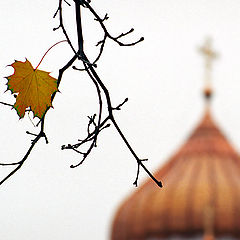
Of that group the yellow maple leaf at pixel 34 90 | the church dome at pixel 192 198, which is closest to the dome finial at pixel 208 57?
the church dome at pixel 192 198

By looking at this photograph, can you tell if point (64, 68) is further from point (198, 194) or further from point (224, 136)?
point (224, 136)

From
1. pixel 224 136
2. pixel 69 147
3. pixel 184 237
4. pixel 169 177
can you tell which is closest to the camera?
pixel 69 147

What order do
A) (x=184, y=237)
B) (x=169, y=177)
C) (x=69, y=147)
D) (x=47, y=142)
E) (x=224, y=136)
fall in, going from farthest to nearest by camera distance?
1. (x=224, y=136)
2. (x=169, y=177)
3. (x=184, y=237)
4. (x=69, y=147)
5. (x=47, y=142)

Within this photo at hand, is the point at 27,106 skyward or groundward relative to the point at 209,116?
groundward

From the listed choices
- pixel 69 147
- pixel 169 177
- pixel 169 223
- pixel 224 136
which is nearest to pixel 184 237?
pixel 169 223

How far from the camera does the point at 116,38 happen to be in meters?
1.57

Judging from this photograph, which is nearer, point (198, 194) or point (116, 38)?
point (116, 38)

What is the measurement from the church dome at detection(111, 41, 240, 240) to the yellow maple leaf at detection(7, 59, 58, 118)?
26.0m

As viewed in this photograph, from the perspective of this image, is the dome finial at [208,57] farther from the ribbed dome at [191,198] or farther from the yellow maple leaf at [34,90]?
the yellow maple leaf at [34,90]

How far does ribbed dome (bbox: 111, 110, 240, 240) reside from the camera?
27594 mm

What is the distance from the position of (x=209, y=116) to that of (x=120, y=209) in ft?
14.0

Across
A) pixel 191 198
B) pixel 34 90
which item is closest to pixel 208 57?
pixel 191 198

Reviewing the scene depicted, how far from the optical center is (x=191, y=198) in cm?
2811

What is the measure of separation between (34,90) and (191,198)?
2671 centimetres
